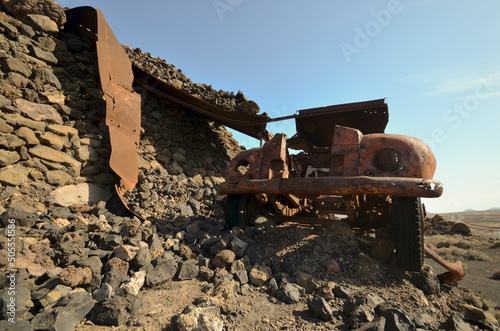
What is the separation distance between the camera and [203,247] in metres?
3.12

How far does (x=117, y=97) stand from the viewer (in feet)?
15.3

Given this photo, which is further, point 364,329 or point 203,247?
point 203,247

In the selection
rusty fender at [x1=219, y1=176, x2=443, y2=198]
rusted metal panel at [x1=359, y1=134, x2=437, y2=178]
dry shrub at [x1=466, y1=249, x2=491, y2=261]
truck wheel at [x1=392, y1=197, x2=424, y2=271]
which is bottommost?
dry shrub at [x1=466, y1=249, x2=491, y2=261]

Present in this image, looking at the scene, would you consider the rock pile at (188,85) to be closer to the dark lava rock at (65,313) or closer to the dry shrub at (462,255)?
the dark lava rock at (65,313)

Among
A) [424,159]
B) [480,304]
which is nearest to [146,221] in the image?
[424,159]

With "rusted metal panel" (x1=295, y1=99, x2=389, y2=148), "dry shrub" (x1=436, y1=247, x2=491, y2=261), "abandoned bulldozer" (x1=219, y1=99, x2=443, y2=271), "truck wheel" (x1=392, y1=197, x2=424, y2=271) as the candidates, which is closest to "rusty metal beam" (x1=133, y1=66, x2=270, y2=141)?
"rusted metal panel" (x1=295, y1=99, x2=389, y2=148)

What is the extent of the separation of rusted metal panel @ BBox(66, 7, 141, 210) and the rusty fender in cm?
242

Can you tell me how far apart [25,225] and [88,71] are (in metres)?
3.46

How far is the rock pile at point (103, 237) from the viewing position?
193 cm

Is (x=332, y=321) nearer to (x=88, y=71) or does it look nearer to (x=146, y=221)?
(x=146, y=221)

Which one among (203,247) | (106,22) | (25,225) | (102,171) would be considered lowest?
(203,247)

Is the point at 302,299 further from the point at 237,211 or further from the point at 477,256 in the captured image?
the point at 477,256

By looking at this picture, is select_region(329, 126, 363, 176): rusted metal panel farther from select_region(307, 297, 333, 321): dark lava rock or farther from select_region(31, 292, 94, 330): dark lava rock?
select_region(31, 292, 94, 330): dark lava rock

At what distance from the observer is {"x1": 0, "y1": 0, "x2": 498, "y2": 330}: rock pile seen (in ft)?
6.32
